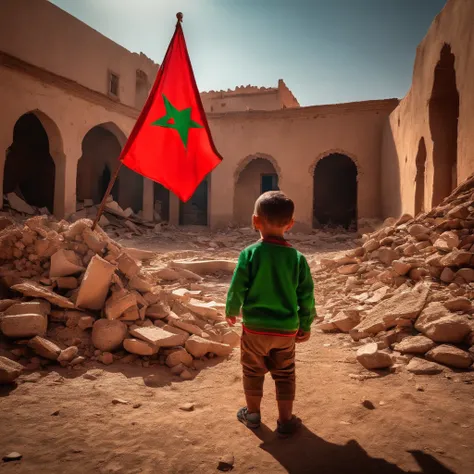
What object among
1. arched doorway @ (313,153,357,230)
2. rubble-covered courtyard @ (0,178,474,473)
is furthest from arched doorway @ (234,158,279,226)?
rubble-covered courtyard @ (0,178,474,473)

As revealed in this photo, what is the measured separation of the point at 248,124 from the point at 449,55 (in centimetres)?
896

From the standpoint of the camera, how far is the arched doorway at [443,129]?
684 centimetres

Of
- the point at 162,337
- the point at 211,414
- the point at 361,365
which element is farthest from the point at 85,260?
the point at 361,365

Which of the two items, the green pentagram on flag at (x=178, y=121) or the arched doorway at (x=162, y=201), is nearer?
the green pentagram on flag at (x=178, y=121)

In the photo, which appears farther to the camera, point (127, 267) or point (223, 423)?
point (127, 267)

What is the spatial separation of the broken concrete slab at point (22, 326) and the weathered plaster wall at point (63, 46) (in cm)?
1126

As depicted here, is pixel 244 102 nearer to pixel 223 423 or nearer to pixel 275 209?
pixel 275 209

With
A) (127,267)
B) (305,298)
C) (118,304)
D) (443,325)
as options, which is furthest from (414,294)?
(127,267)

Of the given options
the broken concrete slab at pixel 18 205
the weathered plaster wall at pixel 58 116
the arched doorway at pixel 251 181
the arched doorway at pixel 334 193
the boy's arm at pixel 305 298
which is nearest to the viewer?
the boy's arm at pixel 305 298

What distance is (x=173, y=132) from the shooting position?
3.75 metres

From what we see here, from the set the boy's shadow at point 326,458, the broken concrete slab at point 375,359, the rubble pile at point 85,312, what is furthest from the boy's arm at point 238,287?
the broken concrete slab at point 375,359

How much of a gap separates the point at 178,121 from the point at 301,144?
10.8m

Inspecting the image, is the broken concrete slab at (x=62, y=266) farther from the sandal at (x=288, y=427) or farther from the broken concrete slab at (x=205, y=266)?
the broken concrete slab at (x=205, y=266)

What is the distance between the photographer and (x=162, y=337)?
283cm
